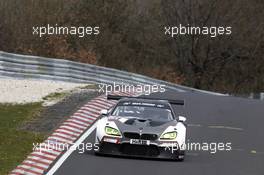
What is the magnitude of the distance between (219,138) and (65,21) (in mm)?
22204

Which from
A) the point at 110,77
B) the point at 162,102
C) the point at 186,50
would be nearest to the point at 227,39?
the point at 186,50

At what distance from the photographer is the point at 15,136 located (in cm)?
1555

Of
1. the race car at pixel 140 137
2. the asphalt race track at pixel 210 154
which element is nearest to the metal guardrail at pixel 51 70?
the asphalt race track at pixel 210 154

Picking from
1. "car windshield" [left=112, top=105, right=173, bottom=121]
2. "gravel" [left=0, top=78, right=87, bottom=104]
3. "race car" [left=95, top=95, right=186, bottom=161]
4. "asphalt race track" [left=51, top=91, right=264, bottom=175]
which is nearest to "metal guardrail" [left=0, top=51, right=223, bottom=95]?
"gravel" [left=0, top=78, right=87, bottom=104]

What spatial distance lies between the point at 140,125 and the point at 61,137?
2.30 m

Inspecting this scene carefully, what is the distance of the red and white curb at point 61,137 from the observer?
41.1 ft

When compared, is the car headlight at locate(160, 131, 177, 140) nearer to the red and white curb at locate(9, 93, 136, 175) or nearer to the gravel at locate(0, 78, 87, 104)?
the red and white curb at locate(9, 93, 136, 175)

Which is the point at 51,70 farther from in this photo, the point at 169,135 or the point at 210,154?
the point at 169,135

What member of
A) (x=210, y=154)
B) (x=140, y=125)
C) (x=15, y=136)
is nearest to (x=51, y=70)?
(x=15, y=136)

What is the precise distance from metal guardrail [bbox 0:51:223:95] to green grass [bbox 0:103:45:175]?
4.83 m

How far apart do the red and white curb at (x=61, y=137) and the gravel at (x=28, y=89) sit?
1844 mm

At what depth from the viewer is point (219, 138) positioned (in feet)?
56.0

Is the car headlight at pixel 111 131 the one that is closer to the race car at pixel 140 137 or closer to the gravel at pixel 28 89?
the race car at pixel 140 137

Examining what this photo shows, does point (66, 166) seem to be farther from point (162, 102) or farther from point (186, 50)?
point (186, 50)
